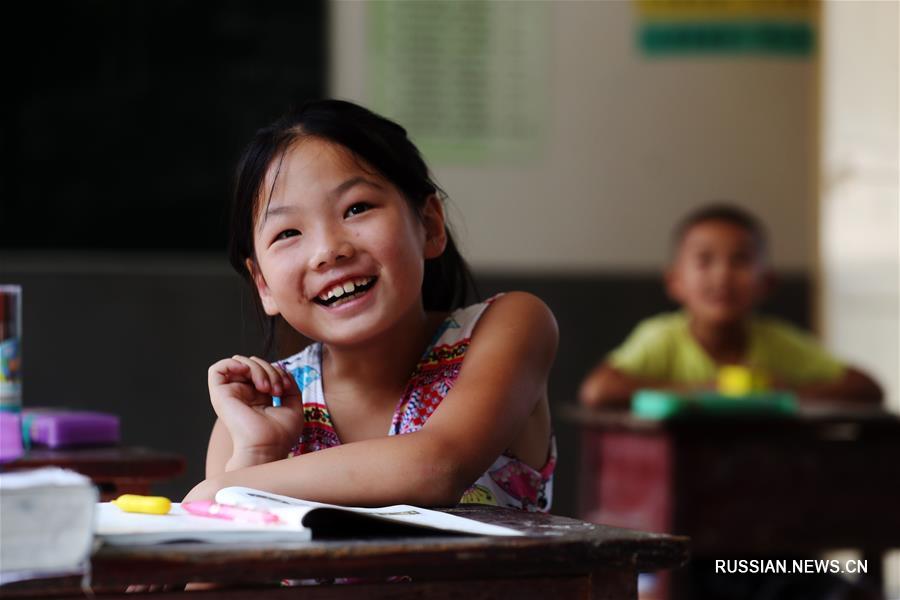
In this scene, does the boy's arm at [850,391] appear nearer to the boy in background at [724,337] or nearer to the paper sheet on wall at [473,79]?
the boy in background at [724,337]

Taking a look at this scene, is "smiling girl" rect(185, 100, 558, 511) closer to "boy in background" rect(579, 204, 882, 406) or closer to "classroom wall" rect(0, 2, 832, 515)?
"boy in background" rect(579, 204, 882, 406)

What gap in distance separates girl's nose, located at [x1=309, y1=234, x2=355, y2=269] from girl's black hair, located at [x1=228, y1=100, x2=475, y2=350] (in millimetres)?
86

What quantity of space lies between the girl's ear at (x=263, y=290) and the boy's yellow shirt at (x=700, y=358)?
2.37 meters

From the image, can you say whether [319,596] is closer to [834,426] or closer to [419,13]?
[834,426]

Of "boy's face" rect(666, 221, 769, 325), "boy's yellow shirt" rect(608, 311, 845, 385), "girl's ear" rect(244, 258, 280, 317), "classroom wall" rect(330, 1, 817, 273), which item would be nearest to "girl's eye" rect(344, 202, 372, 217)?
"girl's ear" rect(244, 258, 280, 317)

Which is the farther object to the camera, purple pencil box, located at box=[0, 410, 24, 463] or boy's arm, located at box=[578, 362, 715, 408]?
boy's arm, located at box=[578, 362, 715, 408]

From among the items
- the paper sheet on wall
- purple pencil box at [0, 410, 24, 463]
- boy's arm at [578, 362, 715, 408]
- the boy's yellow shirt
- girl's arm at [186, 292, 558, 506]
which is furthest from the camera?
the paper sheet on wall

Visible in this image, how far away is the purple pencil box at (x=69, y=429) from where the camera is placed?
5.70 feet

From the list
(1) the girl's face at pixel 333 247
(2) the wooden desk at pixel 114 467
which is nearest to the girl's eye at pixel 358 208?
(1) the girl's face at pixel 333 247

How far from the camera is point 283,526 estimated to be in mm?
799

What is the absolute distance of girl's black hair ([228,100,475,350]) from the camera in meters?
1.23

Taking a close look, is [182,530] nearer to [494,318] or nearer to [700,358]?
[494,318]

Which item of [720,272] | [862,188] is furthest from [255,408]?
[862,188]

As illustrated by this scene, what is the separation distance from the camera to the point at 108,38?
12.5ft
